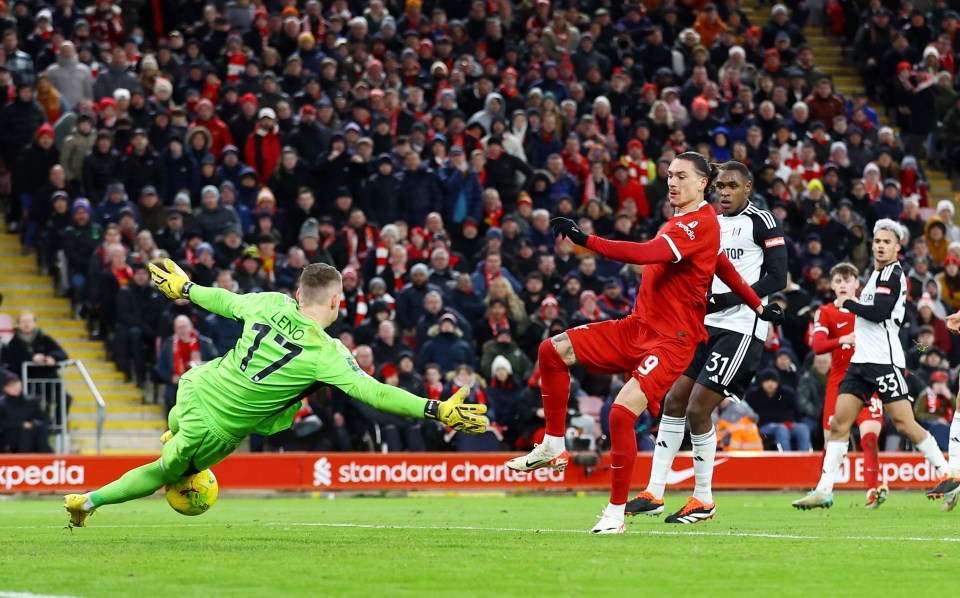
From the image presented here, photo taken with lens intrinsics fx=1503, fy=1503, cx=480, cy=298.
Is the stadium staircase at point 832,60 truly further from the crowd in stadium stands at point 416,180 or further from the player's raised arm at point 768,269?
the player's raised arm at point 768,269

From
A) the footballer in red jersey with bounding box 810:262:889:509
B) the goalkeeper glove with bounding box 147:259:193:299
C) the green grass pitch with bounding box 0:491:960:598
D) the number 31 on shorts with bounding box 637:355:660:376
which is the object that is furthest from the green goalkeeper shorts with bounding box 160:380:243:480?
the footballer in red jersey with bounding box 810:262:889:509

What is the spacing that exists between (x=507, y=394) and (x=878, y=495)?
739cm

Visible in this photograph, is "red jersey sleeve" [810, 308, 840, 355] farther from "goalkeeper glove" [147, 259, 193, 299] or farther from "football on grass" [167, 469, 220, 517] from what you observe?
"goalkeeper glove" [147, 259, 193, 299]

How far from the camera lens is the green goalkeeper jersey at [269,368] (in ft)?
31.5

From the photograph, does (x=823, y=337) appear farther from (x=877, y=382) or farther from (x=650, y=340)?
(x=650, y=340)

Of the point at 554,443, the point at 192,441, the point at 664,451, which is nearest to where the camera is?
the point at 192,441

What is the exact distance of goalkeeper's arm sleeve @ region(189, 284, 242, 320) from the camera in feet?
33.0

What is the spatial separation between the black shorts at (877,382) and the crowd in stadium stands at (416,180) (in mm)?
4371

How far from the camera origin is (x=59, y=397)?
20875 mm

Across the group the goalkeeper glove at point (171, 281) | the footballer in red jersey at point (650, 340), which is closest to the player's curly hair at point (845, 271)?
the footballer in red jersey at point (650, 340)

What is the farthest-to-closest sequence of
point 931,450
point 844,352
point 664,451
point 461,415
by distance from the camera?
point 844,352, point 931,450, point 664,451, point 461,415

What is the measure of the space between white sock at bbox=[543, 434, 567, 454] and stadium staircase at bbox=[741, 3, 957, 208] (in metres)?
23.7

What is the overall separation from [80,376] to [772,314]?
13.1 m

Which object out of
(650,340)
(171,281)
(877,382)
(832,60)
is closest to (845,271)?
(877,382)
